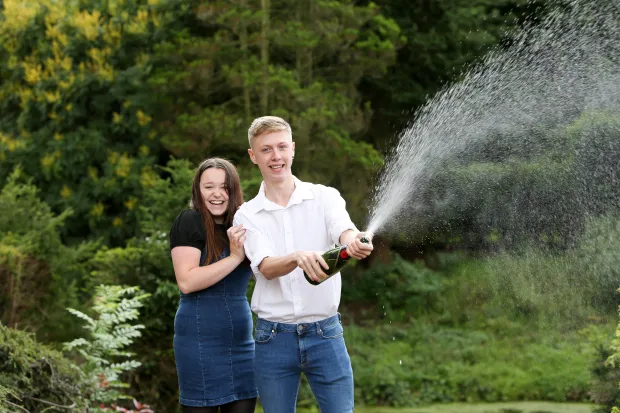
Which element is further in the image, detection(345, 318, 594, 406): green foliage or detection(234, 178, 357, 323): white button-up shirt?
detection(345, 318, 594, 406): green foliage

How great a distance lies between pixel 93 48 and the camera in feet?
35.6

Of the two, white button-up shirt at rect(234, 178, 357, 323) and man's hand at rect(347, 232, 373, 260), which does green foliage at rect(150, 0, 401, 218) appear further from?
man's hand at rect(347, 232, 373, 260)

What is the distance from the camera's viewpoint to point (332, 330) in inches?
128

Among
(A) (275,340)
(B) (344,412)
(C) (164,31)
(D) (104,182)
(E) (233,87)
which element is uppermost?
(C) (164,31)

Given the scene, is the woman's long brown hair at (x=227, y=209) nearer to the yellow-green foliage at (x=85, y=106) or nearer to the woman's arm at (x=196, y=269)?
the woman's arm at (x=196, y=269)

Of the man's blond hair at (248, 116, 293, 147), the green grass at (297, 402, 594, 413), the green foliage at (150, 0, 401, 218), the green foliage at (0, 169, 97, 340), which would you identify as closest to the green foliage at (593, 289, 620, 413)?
the green grass at (297, 402, 594, 413)

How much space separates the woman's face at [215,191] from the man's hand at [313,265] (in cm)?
67

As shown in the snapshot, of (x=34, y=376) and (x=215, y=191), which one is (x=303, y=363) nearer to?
(x=215, y=191)

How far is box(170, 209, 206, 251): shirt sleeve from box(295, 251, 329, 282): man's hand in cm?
64

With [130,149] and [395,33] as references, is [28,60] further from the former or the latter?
[395,33]

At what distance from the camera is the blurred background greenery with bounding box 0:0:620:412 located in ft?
24.5

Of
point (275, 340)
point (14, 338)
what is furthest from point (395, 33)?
point (275, 340)

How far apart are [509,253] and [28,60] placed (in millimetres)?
6080

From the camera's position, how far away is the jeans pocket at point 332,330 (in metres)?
3.22
